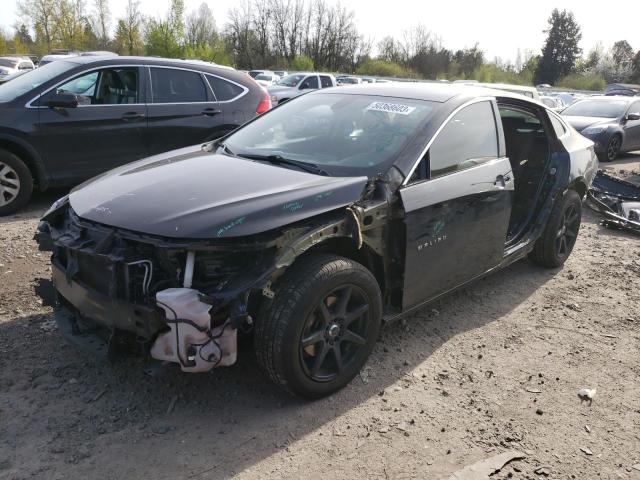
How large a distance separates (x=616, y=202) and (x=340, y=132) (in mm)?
5464

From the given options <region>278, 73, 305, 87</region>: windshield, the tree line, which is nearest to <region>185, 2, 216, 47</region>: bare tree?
the tree line

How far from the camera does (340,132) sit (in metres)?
3.80

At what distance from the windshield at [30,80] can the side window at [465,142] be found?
185 inches

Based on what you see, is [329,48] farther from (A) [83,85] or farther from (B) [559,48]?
(A) [83,85]

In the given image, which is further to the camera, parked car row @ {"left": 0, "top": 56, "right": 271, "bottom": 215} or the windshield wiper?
parked car row @ {"left": 0, "top": 56, "right": 271, "bottom": 215}

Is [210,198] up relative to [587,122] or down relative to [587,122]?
down

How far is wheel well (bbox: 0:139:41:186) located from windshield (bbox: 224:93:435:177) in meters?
3.12

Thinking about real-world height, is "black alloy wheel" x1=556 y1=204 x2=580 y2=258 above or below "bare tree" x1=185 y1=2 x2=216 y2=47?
below

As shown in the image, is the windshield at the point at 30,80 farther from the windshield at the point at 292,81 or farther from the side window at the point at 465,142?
the windshield at the point at 292,81

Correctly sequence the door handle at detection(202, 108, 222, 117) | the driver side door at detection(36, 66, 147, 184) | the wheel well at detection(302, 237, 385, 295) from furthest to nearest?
the door handle at detection(202, 108, 222, 117), the driver side door at detection(36, 66, 147, 184), the wheel well at detection(302, 237, 385, 295)

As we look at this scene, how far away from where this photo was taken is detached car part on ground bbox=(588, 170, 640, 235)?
6770mm

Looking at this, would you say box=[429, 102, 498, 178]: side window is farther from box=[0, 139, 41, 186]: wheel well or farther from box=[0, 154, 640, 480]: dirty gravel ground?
box=[0, 139, 41, 186]: wheel well

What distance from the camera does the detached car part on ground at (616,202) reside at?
267 inches


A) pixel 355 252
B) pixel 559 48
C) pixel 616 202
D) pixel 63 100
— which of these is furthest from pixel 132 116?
pixel 559 48
